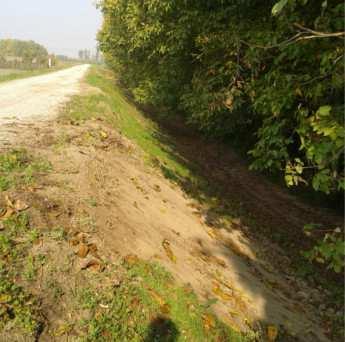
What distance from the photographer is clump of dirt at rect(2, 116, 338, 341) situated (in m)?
5.03

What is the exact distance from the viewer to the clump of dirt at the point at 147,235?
503 cm

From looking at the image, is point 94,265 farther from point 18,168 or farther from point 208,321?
point 18,168

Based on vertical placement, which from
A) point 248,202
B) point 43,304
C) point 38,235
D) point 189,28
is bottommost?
point 248,202

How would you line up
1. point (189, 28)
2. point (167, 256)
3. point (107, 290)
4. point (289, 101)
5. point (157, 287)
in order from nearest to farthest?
point (107, 290), point (157, 287), point (289, 101), point (167, 256), point (189, 28)

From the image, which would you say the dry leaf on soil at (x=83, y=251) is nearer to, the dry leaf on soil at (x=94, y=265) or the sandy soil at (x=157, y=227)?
the dry leaf on soil at (x=94, y=265)

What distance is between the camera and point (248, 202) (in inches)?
493

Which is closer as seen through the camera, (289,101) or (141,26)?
(289,101)

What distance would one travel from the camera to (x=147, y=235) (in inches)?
237

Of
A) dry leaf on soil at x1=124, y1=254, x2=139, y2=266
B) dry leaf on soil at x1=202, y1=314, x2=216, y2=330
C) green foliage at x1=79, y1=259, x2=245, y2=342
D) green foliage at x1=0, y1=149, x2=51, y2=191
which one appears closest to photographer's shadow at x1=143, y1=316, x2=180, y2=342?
green foliage at x1=79, y1=259, x2=245, y2=342

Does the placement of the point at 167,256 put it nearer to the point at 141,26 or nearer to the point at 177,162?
the point at 177,162

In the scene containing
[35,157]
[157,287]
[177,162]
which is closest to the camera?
[157,287]

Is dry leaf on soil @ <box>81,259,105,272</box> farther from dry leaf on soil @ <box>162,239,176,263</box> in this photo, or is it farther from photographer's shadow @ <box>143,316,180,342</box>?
dry leaf on soil @ <box>162,239,176,263</box>

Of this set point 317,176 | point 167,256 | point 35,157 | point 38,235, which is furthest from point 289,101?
point 35,157

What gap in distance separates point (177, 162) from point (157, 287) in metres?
8.90
